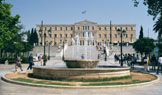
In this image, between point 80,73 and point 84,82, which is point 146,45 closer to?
point 80,73

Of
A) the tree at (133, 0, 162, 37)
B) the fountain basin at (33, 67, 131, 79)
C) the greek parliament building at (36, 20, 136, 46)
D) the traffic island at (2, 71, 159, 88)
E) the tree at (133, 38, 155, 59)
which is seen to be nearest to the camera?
the traffic island at (2, 71, 159, 88)

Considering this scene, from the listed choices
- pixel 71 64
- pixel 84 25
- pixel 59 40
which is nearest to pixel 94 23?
pixel 84 25

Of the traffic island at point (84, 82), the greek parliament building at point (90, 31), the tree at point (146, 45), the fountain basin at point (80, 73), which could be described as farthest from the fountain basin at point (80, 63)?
the greek parliament building at point (90, 31)

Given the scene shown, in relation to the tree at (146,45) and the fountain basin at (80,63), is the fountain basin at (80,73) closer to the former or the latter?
the fountain basin at (80,63)

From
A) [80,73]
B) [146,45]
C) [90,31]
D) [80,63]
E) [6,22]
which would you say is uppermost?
[90,31]

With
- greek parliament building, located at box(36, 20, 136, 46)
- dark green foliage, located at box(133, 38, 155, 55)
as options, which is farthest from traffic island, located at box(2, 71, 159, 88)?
greek parliament building, located at box(36, 20, 136, 46)

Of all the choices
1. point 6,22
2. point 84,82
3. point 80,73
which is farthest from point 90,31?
point 84,82

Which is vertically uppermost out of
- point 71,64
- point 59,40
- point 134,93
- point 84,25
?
point 84,25

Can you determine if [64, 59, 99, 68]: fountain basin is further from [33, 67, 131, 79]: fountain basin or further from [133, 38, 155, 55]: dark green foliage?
[133, 38, 155, 55]: dark green foliage

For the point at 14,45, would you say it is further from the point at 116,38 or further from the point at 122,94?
the point at 116,38

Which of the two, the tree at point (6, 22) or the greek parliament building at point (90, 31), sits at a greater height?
the greek parliament building at point (90, 31)

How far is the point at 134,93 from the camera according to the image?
7766mm

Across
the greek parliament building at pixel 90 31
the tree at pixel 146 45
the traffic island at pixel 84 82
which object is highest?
the greek parliament building at pixel 90 31

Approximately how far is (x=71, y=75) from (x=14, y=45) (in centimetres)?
2522
